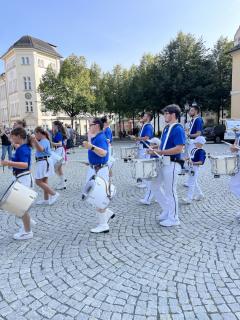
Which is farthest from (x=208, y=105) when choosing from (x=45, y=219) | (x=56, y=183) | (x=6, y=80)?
(x=6, y=80)

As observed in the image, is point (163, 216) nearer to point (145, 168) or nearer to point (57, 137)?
point (145, 168)

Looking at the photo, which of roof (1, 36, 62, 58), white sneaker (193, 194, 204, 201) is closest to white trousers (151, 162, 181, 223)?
white sneaker (193, 194, 204, 201)

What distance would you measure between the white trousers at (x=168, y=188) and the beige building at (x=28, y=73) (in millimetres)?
42527

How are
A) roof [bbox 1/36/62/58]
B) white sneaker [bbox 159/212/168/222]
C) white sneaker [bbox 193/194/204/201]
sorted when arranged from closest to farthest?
white sneaker [bbox 159/212/168/222] → white sneaker [bbox 193/194/204/201] → roof [bbox 1/36/62/58]

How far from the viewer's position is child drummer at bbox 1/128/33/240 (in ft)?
15.2

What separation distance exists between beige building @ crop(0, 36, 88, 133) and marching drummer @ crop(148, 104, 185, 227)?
140 feet

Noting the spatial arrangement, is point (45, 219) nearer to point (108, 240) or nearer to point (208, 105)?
point (108, 240)

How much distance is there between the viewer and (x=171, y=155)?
497 centimetres

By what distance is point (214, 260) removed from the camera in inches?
152

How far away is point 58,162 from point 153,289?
551 centimetres

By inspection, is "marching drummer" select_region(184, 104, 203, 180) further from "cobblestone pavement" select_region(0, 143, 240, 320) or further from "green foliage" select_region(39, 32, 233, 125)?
"green foliage" select_region(39, 32, 233, 125)

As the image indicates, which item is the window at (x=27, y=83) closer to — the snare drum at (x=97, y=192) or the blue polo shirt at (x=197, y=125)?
the blue polo shirt at (x=197, y=125)

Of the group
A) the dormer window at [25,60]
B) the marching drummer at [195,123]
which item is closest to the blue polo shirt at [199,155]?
the marching drummer at [195,123]

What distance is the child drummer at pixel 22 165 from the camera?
15.2ft
